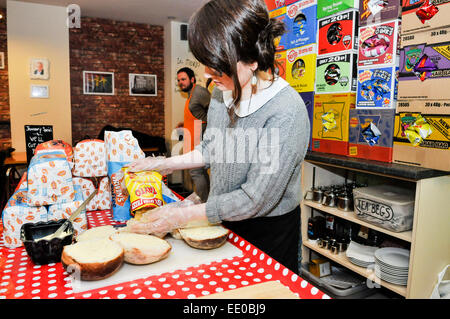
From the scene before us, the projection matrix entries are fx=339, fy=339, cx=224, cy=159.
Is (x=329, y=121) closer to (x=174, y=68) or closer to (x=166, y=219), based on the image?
(x=166, y=219)

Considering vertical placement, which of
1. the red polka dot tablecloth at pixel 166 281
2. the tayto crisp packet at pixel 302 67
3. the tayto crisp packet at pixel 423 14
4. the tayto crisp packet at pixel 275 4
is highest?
the tayto crisp packet at pixel 275 4

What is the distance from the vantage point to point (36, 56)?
5.27 meters

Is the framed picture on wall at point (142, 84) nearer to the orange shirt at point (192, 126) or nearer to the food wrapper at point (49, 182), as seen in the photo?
the orange shirt at point (192, 126)

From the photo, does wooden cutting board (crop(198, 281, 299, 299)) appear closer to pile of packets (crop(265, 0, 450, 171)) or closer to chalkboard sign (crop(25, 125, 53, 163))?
pile of packets (crop(265, 0, 450, 171))

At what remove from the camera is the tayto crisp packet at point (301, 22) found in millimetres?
2328

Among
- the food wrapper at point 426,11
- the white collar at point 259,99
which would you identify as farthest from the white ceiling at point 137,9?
the white collar at point 259,99

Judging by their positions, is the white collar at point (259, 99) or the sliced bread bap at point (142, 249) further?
the white collar at point (259, 99)

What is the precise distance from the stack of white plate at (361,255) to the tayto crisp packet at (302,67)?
1136mm

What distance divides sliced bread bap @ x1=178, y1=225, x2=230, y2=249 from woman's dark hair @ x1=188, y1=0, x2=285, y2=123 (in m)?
0.47

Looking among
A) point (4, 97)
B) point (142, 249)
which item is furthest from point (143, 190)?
point (4, 97)

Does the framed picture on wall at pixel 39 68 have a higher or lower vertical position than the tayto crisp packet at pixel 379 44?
higher

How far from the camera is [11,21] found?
5.08m

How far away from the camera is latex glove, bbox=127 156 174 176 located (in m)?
1.27
